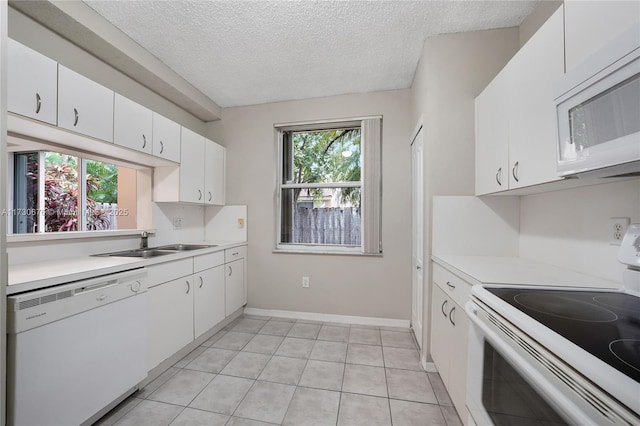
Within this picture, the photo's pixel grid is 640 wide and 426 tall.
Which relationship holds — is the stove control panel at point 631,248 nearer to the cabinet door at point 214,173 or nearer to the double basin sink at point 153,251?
the double basin sink at point 153,251

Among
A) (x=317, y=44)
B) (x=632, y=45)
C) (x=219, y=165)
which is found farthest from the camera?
(x=219, y=165)

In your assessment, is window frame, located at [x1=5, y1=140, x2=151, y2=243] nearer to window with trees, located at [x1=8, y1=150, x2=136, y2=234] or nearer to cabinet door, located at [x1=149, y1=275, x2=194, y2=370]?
window with trees, located at [x1=8, y1=150, x2=136, y2=234]

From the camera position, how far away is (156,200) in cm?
246

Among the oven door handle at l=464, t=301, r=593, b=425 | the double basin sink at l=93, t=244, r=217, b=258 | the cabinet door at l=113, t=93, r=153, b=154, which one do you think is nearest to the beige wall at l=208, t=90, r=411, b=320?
the double basin sink at l=93, t=244, r=217, b=258

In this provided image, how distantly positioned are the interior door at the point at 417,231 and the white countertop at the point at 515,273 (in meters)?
0.52

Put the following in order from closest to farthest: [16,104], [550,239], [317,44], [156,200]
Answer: [16,104] → [550,239] → [317,44] → [156,200]

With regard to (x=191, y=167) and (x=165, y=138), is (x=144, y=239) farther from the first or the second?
(x=165, y=138)

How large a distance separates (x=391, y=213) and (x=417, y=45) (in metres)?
1.56

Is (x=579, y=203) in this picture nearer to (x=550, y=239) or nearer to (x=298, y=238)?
(x=550, y=239)

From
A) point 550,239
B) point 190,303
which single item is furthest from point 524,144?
point 190,303

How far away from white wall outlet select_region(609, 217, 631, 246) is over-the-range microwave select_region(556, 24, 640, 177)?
25 centimetres

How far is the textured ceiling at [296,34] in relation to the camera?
168cm

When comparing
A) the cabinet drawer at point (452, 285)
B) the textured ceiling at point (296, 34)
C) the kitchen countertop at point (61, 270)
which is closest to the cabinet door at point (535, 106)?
the cabinet drawer at point (452, 285)

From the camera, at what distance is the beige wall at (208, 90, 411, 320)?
277 centimetres
